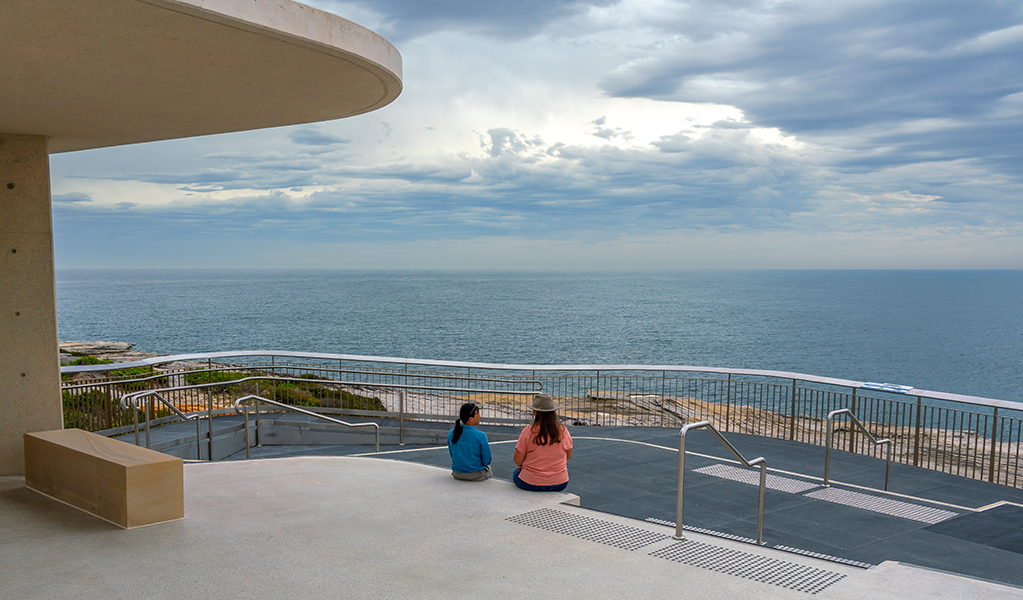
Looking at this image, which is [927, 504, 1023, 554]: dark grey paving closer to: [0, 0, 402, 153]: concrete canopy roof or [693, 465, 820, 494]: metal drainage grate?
[693, 465, 820, 494]: metal drainage grate

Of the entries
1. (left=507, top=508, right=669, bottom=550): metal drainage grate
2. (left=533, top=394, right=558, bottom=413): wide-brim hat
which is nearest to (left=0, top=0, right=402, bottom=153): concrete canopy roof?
(left=533, top=394, right=558, bottom=413): wide-brim hat

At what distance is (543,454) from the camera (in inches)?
278

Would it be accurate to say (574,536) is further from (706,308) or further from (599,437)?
(706,308)

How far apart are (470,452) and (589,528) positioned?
71.6 inches

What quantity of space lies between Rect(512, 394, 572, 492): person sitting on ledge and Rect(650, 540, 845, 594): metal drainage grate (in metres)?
1.84

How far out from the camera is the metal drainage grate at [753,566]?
465 cm

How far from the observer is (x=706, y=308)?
131500mm

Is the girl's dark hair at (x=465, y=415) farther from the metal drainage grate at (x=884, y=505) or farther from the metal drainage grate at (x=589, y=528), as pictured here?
the metal drainage grate at (x=884, y=505)

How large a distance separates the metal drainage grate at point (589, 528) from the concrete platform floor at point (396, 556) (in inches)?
0.7

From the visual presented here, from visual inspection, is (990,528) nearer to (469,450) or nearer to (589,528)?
(589,528)

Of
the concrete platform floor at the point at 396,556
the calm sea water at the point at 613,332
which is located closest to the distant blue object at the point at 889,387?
the concrete platform floor at the point at 396,556

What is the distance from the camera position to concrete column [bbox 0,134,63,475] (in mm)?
7348

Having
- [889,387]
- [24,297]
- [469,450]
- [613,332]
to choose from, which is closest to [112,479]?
[24,297]

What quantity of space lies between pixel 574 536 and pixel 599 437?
6609mm
